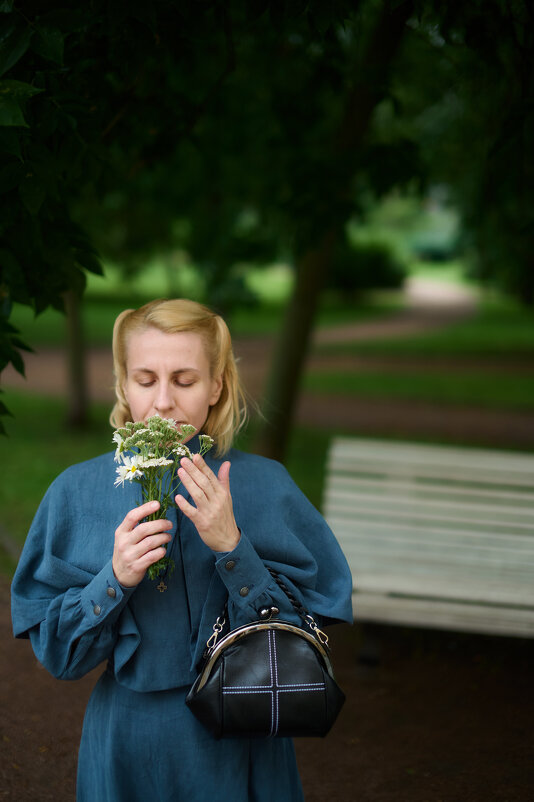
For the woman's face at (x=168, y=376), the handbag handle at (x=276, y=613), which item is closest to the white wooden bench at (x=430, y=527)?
the handbag handle at (x=276, y=613)

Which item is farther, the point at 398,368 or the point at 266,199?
the point at 398,368

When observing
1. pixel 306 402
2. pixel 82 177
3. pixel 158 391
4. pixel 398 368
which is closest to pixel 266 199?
pixel 306 402

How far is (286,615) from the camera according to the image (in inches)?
79.9

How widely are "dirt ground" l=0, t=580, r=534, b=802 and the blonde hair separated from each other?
1.67 meters

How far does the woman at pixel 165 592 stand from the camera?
6.59 feet

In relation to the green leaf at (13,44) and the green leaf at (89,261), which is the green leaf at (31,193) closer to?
the green leaf at (13,44)

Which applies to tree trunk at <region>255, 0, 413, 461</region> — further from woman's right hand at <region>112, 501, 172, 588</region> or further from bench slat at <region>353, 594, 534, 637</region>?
woman's right hand at <region>112, 501, 172, 588</region>

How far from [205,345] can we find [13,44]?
3.39 feet

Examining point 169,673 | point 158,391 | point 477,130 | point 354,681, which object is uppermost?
point 477,130

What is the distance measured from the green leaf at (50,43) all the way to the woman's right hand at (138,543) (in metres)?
1.33

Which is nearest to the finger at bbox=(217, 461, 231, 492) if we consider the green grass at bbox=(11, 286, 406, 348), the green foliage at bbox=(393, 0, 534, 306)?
the green foliage at bbox=(393, 0, 534, 306)

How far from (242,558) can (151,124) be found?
257 centimetres

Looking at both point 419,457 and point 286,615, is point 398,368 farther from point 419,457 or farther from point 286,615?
point 286,615

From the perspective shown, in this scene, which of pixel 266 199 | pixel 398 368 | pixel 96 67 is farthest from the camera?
pixel 398 368
